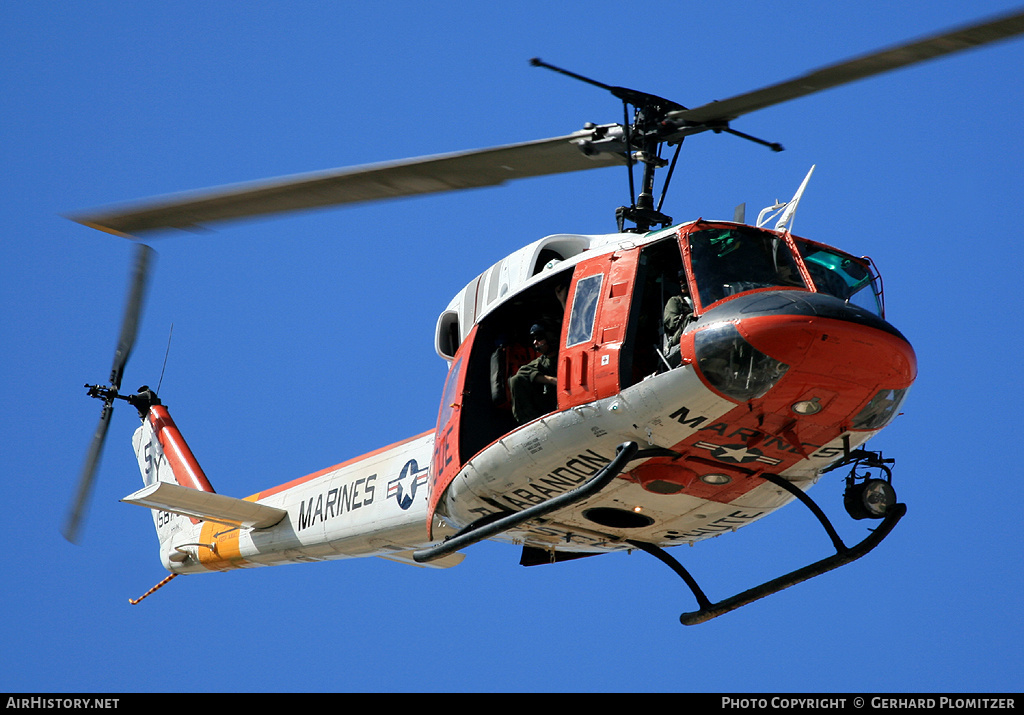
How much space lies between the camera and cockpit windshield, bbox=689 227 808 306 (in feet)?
32.6

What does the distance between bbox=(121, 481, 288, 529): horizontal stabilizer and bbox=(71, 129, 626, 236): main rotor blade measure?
18.2 ft

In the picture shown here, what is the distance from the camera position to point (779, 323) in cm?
932

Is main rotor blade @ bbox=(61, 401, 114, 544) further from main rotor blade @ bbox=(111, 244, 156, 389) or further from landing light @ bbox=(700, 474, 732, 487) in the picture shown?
landing light @ bbox=(700, 474, 732, 487)

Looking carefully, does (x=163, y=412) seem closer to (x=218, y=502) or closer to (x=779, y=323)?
(x=218, y=502)

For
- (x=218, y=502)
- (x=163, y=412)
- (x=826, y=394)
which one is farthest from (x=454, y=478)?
(x=163, y=412)

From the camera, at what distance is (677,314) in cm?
1023

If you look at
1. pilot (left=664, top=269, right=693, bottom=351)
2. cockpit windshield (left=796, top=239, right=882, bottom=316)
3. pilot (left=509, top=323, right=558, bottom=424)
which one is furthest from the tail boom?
cockpit windshield (left=796, top=239, right=882, bottom=316)

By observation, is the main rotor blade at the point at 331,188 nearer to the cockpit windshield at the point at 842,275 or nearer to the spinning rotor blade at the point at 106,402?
the cockpit windshield at the point at 842,275

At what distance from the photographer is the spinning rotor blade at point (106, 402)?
18.2 metres

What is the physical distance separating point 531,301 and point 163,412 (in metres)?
11.5

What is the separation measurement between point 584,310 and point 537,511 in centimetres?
189

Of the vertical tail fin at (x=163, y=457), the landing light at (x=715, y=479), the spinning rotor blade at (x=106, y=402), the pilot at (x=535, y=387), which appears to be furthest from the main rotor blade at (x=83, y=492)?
the landing light at (x=715, y=479)
